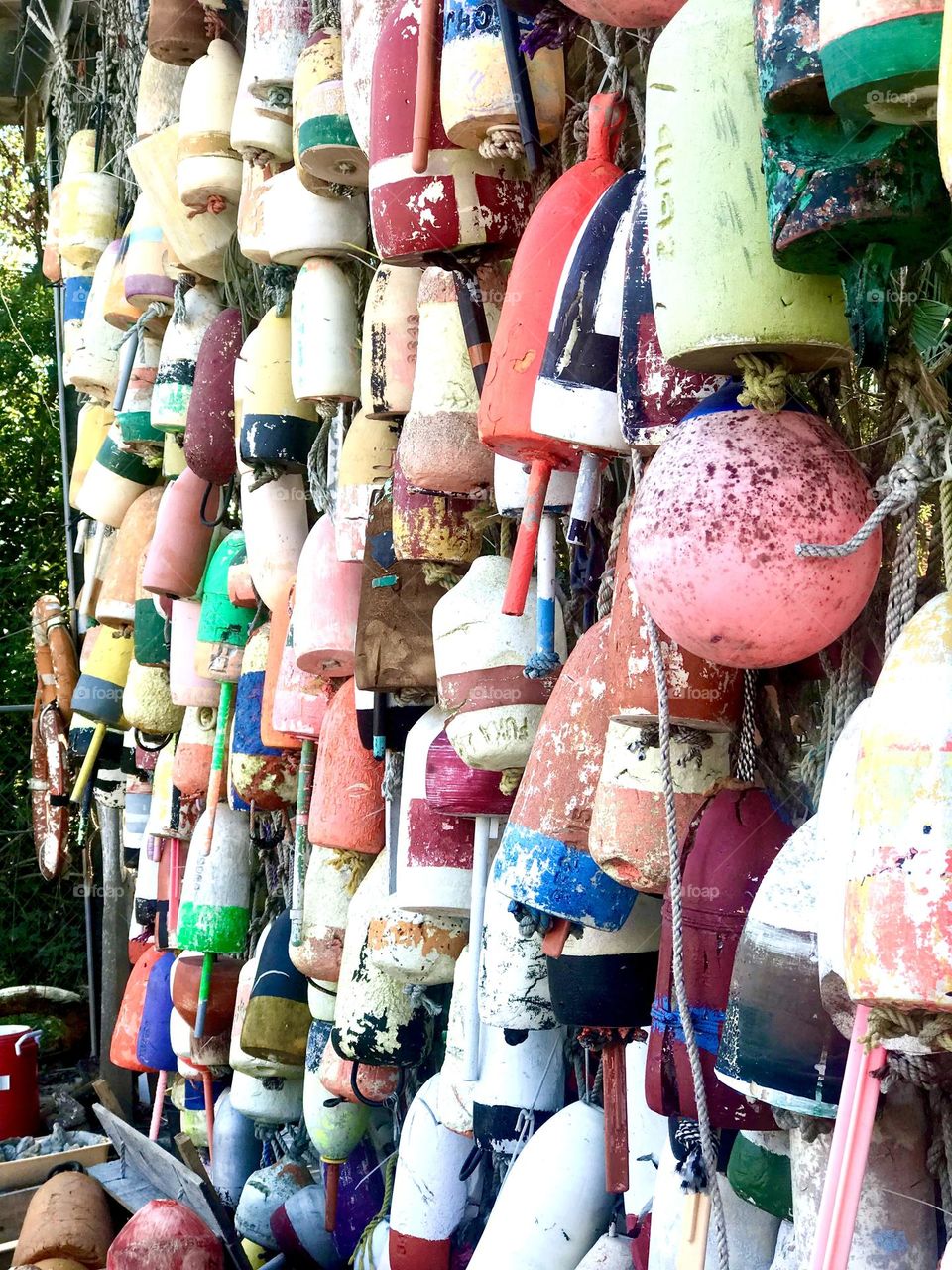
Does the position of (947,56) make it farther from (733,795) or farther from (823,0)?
(733,795)

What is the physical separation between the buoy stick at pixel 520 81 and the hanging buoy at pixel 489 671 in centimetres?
38

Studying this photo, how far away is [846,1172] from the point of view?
29.7 inches

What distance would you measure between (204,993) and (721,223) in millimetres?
1794

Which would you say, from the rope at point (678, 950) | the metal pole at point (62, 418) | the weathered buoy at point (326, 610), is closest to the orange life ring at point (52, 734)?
the metal pole at point (62, 418)

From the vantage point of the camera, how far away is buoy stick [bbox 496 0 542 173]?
4.30 feet

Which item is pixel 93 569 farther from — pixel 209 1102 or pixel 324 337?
pixel 324 337

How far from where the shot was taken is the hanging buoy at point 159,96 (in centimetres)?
267

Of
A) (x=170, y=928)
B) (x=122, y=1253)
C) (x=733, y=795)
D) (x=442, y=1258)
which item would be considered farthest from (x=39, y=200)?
(x=733, y=795)

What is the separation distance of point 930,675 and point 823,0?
1.17 ft

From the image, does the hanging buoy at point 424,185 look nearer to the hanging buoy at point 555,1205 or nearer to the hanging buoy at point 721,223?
the hanging buoy at point 721,223

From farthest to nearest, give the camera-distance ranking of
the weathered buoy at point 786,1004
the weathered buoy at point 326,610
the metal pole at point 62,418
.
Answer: the metal pole at point 62,418, the weathered buoy at point 326,610, the weathered buoy at point 786,1004

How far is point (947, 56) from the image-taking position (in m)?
0.68

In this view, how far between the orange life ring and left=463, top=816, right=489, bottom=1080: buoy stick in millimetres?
2254

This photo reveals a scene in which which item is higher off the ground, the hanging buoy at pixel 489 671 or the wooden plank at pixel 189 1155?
the hanging buoy at pixel 489 671
